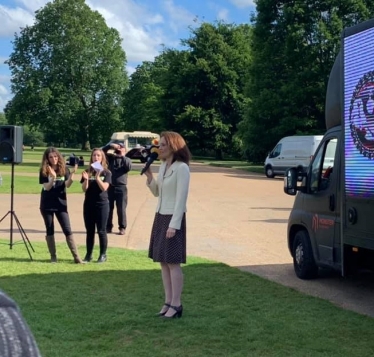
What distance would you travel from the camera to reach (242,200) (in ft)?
71.6

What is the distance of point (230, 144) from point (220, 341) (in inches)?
2265

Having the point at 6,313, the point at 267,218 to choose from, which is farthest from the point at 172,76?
the point at 6,313

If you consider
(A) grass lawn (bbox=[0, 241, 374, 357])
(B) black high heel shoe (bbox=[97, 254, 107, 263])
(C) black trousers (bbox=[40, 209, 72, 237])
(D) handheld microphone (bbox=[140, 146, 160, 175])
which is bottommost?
(A) grass lawn (bbox=[0, 241, 374, 357])

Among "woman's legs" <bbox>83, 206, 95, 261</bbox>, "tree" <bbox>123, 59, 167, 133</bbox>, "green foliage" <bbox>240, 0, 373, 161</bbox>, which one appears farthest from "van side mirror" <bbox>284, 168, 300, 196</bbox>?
"tree" <bbox>123, 59, 167, 133</bbox>

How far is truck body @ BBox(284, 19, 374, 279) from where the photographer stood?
239 inches

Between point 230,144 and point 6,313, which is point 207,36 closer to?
point 230,144

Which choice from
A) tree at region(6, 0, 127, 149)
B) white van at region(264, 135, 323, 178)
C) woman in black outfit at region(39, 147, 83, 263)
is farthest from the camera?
tree at region(6, 0, 127, 149)

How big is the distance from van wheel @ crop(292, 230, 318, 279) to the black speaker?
17.2 feet

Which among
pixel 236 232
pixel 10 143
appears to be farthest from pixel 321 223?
pixel 10 143

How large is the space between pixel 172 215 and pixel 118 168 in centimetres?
695

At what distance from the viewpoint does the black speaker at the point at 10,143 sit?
11.1 metres

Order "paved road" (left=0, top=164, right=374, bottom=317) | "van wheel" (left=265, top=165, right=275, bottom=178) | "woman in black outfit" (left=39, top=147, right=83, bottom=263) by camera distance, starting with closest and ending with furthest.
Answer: "paved road" (left=0, top=164, right=374, bottom=317) < "woman in black outfit" (left=39, top=147, right=83, bottom=263) < "van wheel" (left=265, top=165, right=275, bottom=178)

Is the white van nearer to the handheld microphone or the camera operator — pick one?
the camera operator

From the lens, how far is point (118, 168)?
13.1 metres
